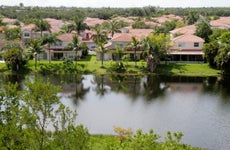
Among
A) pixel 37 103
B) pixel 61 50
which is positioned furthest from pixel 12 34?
pixel 37 103

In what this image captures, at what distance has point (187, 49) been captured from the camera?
219 ft

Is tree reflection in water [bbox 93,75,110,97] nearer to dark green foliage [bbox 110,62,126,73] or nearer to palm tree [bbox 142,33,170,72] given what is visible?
dark green foliage [bbox 110,62,126,73]


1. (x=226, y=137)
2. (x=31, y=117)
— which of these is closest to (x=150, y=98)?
(x=226, y=137)

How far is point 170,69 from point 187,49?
30.0ft

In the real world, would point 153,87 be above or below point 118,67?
below

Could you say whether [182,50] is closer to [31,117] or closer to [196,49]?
[196,49]

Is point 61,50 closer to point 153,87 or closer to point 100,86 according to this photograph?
point 100,86

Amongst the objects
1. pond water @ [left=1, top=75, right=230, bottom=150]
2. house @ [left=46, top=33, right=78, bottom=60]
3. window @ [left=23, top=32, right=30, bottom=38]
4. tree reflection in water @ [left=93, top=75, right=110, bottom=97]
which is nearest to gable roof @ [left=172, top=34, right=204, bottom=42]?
pond water @ [left=1, top=75, right=230, bottom=150]

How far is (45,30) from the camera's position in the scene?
83.1 meters

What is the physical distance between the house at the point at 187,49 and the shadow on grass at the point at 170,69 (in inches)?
113

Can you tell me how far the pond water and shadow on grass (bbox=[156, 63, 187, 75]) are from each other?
7.99 feet

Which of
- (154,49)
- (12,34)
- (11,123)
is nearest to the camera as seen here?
(11,123)

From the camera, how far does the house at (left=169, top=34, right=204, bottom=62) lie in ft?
210

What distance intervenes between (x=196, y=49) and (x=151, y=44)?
11.8 m
